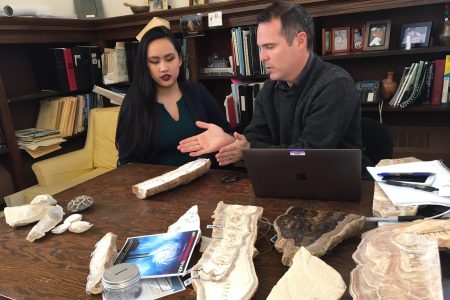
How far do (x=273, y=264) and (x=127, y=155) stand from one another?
1.26 meters

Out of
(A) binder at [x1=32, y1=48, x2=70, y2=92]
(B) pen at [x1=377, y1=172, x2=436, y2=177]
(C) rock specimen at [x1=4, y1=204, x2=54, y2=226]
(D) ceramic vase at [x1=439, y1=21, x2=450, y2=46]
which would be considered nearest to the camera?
(B) pen at [x1=377, y1=172, x2=436, y2=177]

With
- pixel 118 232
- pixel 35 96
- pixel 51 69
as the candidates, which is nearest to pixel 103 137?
pixel 35 96

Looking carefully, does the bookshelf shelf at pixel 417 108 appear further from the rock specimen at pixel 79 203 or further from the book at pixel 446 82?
the rock specimen at pixel 79 203

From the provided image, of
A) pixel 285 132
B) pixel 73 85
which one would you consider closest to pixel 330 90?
pixel 285 132

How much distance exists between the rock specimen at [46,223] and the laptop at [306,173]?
2.05 ft

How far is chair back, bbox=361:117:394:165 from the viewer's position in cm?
156

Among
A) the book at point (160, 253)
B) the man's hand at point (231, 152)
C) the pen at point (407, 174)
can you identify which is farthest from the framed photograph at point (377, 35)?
the book at point (160, 253)

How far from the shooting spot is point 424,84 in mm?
2311

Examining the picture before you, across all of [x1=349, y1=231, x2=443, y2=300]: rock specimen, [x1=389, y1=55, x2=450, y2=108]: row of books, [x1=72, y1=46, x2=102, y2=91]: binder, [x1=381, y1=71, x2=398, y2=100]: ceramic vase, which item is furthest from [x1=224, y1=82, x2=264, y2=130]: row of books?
[x1=349, y1=231, x2=443, y2=300]: rock specimen

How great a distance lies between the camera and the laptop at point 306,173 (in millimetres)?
1004

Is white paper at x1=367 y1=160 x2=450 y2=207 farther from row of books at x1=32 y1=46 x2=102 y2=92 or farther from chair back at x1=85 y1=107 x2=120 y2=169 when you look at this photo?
row of books at x1=32 y1=46 x2=102 y2=92

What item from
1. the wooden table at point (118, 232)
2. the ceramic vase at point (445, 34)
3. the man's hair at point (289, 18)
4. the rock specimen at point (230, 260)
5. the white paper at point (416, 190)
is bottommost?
the wooden table at point (118, 232)

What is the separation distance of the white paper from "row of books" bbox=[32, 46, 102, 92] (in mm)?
2659

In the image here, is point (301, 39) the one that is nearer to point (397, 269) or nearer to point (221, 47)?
point (397, 269)
